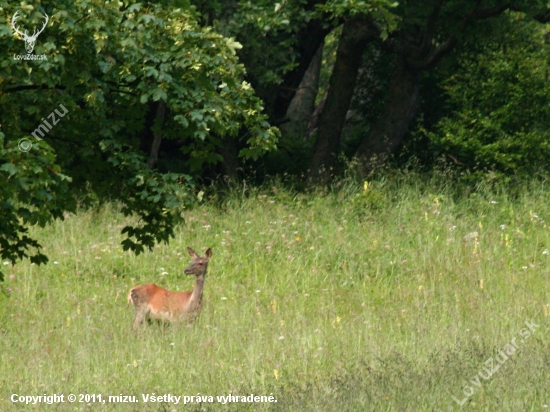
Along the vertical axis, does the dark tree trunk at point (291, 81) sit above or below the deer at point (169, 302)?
above

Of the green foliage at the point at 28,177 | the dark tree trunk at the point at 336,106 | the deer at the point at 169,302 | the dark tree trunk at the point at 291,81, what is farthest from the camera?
the dark tree trunk at the point at 291,81

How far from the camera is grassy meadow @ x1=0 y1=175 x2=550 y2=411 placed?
7.86 meters

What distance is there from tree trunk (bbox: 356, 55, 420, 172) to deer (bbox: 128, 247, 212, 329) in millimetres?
8298

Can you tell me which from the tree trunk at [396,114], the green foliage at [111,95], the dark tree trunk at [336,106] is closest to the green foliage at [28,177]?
the green foliage at [111,95]

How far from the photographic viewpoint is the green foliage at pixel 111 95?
25.3ft

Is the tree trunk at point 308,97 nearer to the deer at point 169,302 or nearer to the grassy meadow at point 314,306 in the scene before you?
the grassy meadow at point 314,306

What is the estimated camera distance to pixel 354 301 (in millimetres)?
12789

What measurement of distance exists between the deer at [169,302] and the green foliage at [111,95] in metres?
1.73

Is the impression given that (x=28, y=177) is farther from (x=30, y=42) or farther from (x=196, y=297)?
(x=196, y=297)

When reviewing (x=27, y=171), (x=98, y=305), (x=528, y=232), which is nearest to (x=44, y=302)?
(x=98, y=305)

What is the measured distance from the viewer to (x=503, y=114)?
1759 cm

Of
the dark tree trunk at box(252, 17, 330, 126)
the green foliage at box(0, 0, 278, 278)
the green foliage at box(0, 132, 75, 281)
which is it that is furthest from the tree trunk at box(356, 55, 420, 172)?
the green foliage at box(0, 132, 75, 281)

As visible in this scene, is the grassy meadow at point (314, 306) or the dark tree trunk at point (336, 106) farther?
the dark tree trunk at point (336, 106)

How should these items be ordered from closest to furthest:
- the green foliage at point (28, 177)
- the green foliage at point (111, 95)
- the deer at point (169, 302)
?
the green foliage at point (28, 177), the green foliage at point (111, 95), the deer at point (169, 302)
